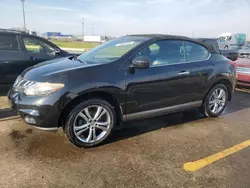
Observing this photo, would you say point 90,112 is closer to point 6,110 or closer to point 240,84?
A: point 6,110

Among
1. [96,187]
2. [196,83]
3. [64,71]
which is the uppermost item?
[64,71]

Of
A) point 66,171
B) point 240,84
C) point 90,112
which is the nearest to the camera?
point 66,171

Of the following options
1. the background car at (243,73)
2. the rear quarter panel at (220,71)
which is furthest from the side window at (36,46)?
the background car at (243,73)

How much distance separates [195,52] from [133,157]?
2.37 meters

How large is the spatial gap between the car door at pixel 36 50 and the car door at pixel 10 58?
0.15m

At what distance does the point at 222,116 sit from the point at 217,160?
6.77 ft

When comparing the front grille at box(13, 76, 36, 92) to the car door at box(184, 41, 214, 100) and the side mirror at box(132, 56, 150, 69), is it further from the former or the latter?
the car door at box(184, 41, 214, 100)

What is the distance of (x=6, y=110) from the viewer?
190 inches

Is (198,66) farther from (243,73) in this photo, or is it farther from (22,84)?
(243,73)

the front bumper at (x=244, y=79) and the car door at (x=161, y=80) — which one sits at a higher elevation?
the car door at (x=161, y=80)

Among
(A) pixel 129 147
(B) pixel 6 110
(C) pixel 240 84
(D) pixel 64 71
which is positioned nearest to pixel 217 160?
(A) pixel 129 147

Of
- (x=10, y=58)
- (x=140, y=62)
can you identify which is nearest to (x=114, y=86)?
(x=140, y=62)

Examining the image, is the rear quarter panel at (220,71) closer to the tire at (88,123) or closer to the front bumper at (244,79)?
the tire at (88,123)

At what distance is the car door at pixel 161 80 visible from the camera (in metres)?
3.57
